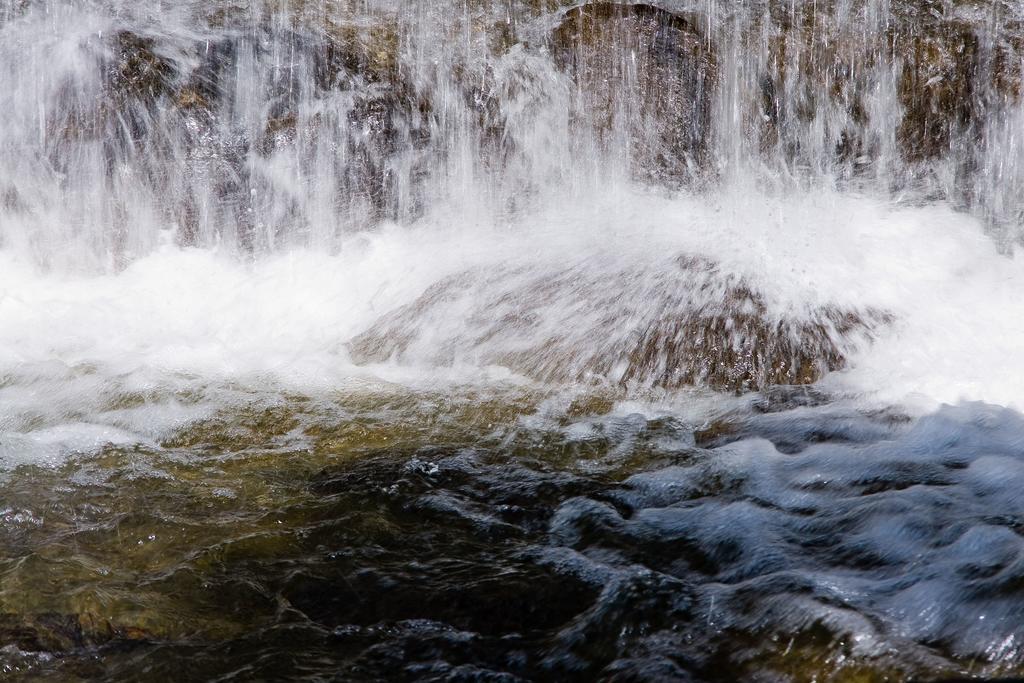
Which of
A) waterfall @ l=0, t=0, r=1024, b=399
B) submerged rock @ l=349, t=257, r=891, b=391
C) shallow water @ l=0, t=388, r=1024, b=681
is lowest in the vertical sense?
shallow water @ l=0, t=388, r=1024, b=681

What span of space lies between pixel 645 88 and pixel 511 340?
2.46 meters

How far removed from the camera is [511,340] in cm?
532

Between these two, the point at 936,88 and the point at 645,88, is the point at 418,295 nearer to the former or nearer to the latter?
the point at 645,88

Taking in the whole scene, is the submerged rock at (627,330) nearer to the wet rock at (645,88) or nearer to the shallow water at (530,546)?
the shallow water at (530,546)

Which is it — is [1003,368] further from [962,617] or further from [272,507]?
[272,507]

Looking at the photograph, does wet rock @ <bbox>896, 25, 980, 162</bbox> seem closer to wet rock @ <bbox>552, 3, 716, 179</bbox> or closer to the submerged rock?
wet rock @ <bbox>552, 3, 716, 179</bbox>

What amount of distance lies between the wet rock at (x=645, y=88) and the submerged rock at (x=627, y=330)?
56.7 inches

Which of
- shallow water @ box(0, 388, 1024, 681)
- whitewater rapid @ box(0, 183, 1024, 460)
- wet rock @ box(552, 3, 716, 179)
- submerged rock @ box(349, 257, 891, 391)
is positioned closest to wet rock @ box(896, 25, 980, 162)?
whitewater rapid @ box(0, 183, 1024, 460)

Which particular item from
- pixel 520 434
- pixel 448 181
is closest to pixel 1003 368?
pixel 520 434

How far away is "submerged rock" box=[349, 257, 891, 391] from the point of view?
5012 mm

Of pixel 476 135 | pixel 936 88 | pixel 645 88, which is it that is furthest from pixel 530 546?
pixel 936 88

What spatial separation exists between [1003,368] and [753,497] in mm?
2110

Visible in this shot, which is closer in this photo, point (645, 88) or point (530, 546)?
point (530, 546)

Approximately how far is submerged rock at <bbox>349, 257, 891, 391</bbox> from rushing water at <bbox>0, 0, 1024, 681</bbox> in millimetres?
20
